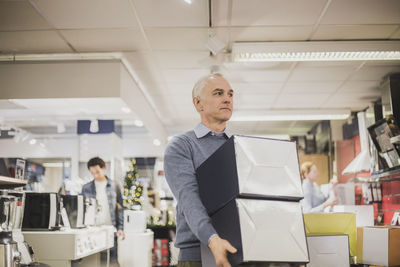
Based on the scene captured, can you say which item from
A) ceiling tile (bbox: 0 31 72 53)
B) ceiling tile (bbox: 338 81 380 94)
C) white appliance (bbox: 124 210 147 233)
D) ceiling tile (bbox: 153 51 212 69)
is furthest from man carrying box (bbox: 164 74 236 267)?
ceiling tile (bbox: 338 81 380 94)

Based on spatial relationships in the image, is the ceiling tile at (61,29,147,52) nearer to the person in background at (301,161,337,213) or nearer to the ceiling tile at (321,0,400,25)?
the ceiling tile at (321,0,400,25)

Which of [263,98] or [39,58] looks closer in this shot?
[39,58]

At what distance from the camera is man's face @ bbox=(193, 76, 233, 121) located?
1688 mm

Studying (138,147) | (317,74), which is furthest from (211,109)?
(138,147)

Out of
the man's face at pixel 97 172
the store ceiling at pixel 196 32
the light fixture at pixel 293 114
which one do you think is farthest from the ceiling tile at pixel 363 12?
the light fixture at pixel 293 114

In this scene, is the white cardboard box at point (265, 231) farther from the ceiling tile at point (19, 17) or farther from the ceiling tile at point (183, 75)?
the ceiling tile at point (183, 75)

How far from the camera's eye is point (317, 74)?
5840mm

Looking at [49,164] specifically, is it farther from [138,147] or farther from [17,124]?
[138,147]

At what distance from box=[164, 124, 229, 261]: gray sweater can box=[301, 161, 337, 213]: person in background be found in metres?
4.50

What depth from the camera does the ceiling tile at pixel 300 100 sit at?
23.0ft

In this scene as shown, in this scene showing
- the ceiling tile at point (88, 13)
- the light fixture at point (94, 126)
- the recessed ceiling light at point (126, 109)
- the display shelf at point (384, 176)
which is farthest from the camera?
the light fixture at point (94, 126)

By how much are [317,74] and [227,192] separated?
4.85m

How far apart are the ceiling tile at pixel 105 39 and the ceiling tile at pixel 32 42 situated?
0.44ft

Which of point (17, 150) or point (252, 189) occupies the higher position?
point (17, 150)
